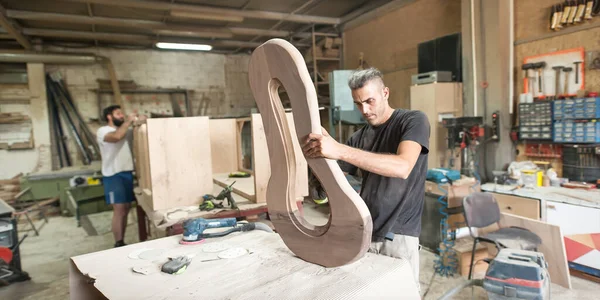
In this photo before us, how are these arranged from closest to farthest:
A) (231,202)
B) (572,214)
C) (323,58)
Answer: (231,202) < (572,214) < (323,58)

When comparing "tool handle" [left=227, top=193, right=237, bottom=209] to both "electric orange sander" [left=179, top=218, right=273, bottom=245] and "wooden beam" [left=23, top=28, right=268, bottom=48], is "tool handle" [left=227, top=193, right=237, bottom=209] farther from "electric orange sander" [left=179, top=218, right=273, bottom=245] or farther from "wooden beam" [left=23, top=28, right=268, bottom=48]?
"wooden beam" [left=23, top=28, right=268, bottom=48]

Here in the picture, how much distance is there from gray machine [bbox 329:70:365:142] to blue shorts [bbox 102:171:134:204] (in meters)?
2.57

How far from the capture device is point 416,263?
1.52 metres

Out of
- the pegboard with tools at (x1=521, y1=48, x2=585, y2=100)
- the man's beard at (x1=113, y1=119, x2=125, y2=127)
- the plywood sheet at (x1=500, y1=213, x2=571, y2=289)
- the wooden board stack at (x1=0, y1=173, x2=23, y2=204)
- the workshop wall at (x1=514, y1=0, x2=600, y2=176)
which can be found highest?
the workshop wall at (x1=514, y1=0, x2=600, y2=176)

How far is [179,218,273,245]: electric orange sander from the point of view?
61.7 inches

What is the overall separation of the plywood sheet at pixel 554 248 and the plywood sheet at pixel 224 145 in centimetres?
241

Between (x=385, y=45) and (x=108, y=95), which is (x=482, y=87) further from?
(x=108, y=95)

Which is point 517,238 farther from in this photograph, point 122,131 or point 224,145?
point 122,131

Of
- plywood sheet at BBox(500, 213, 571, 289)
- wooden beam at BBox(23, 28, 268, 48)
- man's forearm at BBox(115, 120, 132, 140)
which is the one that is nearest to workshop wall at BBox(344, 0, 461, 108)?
plywood sheet at BBox(500, 213, 571, 289)

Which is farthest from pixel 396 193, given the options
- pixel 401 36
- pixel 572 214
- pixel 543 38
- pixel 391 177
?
pixel 401 36

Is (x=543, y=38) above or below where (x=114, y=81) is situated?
below

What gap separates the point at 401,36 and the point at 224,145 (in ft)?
10.4

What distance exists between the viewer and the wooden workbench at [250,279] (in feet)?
3.47

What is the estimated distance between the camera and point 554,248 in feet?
8.68
